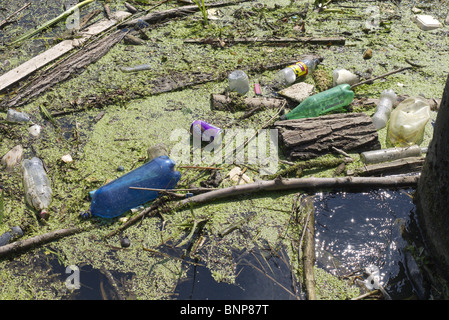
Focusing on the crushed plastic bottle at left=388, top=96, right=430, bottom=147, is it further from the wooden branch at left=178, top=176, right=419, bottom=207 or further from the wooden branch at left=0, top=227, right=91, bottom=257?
the wooden branch at left=0, top=227, right=91, bottom=257

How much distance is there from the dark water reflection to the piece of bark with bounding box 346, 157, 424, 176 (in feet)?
0.55

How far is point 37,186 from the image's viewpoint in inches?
112

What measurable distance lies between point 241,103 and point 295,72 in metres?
0.69

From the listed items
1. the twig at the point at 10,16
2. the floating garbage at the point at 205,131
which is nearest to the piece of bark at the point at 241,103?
the floating garbage at the point at 205,131

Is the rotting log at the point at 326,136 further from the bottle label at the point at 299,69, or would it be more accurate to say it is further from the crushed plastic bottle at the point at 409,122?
the bottle label at the point at 299,69

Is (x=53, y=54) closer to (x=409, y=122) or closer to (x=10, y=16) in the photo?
(x=10, y=16)

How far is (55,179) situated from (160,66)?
5.67 ft

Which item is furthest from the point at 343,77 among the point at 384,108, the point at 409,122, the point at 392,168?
the point at 392,168

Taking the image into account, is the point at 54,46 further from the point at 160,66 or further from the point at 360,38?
the point at 360,38
